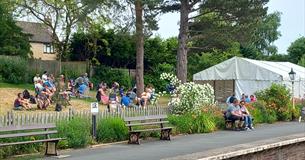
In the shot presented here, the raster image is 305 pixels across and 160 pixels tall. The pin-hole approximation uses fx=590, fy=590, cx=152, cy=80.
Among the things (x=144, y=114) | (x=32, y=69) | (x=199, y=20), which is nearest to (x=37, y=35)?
(x=32, y=69)

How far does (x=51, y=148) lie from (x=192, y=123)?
8188 millimetres

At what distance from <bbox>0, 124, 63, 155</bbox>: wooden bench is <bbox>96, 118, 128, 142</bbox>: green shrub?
2498 mm

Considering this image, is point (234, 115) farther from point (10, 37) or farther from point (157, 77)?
point (10, 37)

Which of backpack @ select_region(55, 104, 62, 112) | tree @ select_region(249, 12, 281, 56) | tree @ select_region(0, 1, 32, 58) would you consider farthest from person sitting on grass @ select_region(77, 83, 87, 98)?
tree @ select_region(249, 12, 281, 56)

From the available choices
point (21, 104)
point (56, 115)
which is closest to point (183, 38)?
point (21, 104)

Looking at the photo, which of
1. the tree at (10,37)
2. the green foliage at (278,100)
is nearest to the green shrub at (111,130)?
the green foliage at (278,100)

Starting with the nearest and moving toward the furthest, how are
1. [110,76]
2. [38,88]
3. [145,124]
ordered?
1. [145,124]
2. [38,88]
3. [110,76]

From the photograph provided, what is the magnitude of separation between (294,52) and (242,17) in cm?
4255

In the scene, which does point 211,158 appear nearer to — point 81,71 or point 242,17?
point 242,17

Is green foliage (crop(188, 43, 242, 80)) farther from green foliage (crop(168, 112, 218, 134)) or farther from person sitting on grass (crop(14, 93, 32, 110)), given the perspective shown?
green foliage (crop(168, 112, 218, 134))

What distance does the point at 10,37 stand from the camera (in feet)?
163

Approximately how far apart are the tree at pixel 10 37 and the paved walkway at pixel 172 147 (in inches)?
1103

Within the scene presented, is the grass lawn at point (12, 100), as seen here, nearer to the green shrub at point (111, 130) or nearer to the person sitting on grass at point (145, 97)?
the person sitting on grass at point (145, 97)

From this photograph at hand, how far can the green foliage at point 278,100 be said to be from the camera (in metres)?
30.2
